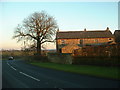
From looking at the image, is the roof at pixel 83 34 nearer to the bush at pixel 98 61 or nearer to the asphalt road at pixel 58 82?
the bush at pixel 98 61

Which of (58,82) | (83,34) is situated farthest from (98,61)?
(83,34)

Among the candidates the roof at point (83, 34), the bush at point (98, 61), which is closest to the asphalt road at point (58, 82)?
the bush at point (98, 61)

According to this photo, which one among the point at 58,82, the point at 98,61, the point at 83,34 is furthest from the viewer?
the point at 83,34

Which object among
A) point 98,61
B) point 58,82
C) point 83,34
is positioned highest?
point 83,34

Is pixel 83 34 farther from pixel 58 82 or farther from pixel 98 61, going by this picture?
pixel 58 82

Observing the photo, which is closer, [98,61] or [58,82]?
[58,82]

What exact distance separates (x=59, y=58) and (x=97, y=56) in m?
11.7

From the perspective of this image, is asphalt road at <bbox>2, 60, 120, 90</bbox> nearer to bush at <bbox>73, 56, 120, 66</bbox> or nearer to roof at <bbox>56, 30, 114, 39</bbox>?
bush at <bbox>73, 56, 120, 66</bbox>

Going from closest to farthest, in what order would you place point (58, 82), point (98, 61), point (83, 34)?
1. point (58, 82)
2. point (98, 61)
3. point (83, 34)

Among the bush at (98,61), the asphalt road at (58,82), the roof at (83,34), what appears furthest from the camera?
the roof at (83,34)

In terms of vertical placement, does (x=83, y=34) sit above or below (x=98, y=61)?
above

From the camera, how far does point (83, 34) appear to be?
6725 cm

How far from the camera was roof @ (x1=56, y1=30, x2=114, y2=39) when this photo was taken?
66000 millimetres

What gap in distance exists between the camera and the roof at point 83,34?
6600 centimetres
